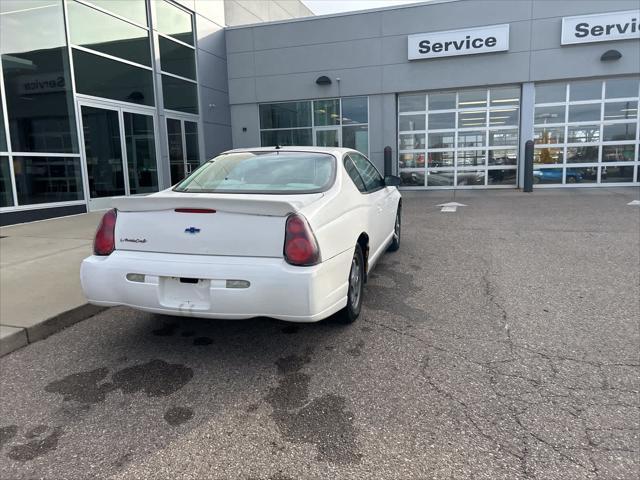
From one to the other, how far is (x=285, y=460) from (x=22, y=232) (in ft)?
27.5

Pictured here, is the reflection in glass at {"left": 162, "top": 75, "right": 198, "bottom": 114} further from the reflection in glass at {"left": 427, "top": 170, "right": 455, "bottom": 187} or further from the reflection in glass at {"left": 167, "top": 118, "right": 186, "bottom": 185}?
the reflection in glass at {"left": 427, "top": 170, "right": 455, "bottom": 187}

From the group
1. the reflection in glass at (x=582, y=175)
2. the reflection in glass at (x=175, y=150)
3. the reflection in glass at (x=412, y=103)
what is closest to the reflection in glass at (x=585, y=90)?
the reflection in glass at (x=582, y=175)

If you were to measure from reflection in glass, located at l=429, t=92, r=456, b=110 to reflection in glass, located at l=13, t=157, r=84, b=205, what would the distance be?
11.6 m

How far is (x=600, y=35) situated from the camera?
1511cm

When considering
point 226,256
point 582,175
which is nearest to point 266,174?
point 226,256

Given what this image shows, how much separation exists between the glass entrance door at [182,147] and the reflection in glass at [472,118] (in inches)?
361

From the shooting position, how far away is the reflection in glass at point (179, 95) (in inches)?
588

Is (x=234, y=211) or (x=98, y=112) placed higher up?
(x=98, y=112)

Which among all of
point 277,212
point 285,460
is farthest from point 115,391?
point 277,212

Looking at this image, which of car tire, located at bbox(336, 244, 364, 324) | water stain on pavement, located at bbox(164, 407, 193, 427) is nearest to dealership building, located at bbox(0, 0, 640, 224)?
car tire, located at bbox(336, 244, 364, 324)

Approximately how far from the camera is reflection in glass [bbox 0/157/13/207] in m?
9.68

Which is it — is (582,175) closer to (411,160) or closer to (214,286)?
(411,160)

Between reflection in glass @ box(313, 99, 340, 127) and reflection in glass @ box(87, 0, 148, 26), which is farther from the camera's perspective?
reflection in glass @ box(313, 99, 340, 127)

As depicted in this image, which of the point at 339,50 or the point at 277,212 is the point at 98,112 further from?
the point at 277,212
